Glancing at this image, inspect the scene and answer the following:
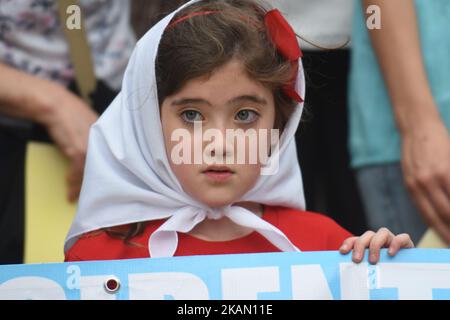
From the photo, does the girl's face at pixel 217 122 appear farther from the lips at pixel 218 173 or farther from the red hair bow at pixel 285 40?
the red hair bow at pixel 285 40

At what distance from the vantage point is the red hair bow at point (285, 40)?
240cm

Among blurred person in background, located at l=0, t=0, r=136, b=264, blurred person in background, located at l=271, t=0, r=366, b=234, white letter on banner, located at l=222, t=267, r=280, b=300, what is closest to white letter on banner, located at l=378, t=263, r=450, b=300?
white letter on banner, located at l=222, t=267, r=280, b=300

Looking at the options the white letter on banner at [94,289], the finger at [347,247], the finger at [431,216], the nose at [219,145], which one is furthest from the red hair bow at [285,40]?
the white letter on banner at [94,289]

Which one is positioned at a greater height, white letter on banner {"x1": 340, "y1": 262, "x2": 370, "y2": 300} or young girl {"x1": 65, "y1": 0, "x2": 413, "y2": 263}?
young girl {"x1": 65, "y1": 0, "x2": 413, "y2": 263}

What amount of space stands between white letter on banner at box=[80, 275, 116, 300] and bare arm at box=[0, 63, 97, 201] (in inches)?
24.3

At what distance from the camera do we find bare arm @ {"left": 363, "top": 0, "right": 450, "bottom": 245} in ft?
8.92

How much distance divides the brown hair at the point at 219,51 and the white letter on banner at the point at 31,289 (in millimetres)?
251

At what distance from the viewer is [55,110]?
284 cm

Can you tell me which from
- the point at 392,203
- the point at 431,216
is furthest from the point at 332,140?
the point at 431,216

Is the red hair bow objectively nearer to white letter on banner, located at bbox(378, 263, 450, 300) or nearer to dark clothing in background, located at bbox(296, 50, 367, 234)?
white letter on banner, located at bbox(378, 263, 450, 300)

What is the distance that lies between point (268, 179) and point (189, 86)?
297mm

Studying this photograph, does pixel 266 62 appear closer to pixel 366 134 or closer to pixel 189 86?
pixel 189 86

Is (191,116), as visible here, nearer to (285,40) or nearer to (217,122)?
(217,122)

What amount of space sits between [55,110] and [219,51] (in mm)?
662
